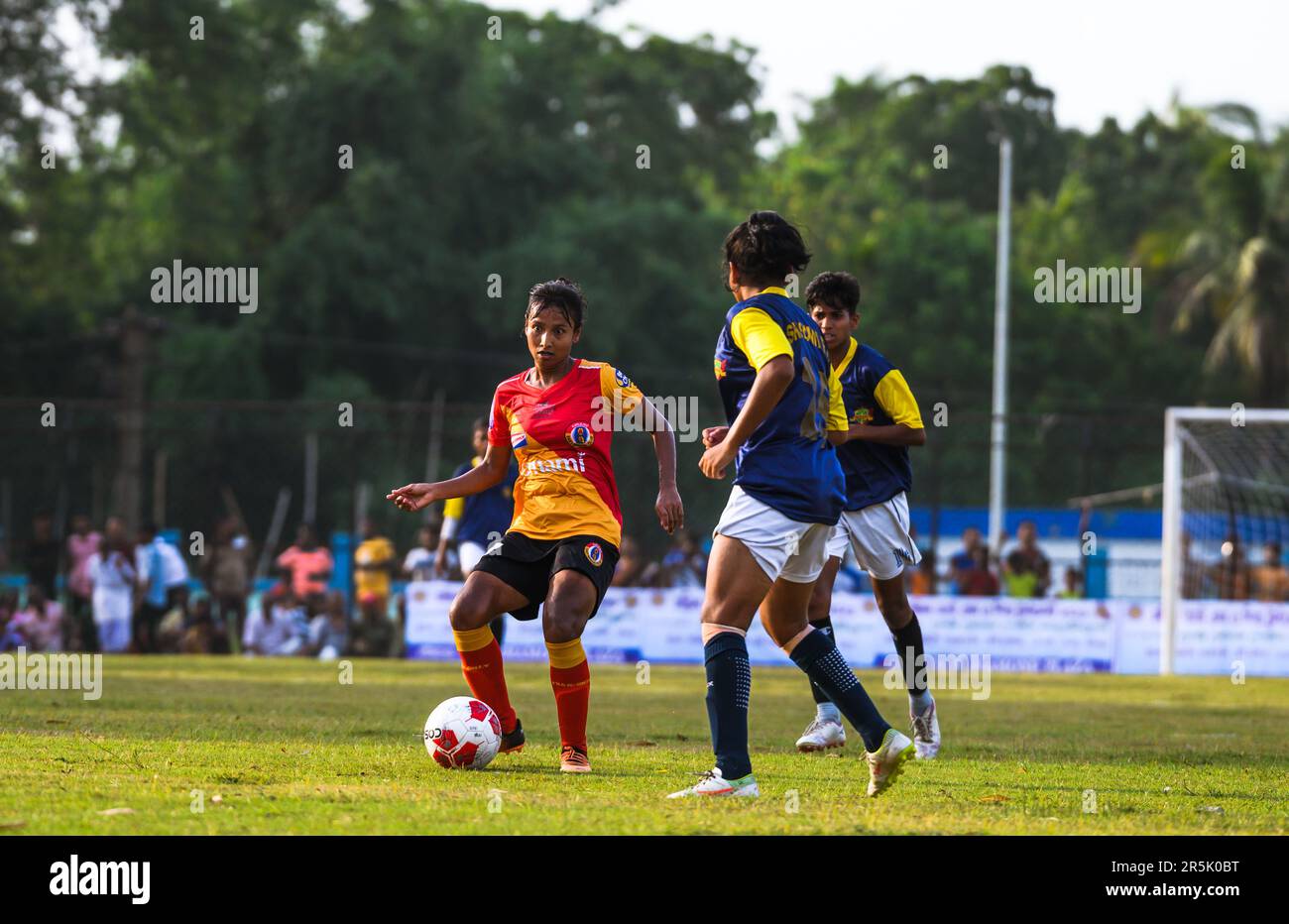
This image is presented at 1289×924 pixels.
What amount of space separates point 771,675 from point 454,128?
93.6 feet

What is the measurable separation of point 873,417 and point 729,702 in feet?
9.64

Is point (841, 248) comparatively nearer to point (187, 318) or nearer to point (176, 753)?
point (187, 318)

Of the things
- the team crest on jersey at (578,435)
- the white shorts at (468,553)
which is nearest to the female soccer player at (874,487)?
the team crest on jersey at (578,435)

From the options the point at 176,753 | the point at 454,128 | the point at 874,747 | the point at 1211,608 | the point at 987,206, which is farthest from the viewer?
the point at 987,206

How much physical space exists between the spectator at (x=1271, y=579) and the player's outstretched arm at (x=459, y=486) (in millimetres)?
16591

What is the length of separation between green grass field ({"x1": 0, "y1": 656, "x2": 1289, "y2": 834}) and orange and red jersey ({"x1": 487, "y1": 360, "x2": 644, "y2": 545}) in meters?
1.04

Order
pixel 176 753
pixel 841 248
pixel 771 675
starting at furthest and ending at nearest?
pixel 841 248 < pixel 771 675 < pixel 176 753

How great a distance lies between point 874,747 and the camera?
21.1ft

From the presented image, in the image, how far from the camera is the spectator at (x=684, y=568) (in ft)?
73.5

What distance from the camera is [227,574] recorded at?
2203 cm

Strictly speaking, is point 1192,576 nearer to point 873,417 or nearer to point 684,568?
point 684,568

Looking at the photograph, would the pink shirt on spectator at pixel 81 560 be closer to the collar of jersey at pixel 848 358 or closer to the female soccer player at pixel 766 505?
the collar of jersey at pixel 848 358

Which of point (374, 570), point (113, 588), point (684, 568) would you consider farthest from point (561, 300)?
point (684, 568)
